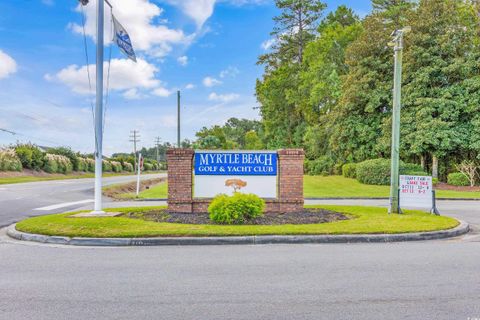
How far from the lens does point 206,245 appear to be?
7.64m

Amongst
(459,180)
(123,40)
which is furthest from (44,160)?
(459,180)

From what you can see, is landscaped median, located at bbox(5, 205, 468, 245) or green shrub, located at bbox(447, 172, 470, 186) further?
green shrub, located at bbox(447, 172, 470, 186)

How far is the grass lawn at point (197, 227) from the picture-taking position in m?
8.05

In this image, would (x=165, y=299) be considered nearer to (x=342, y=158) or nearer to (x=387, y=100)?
(x=387, y=100)

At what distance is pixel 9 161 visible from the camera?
122 feet

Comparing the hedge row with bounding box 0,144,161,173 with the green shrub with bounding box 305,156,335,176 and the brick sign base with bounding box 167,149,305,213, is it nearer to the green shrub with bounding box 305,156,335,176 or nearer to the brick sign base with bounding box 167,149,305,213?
the green shrub with bounding box 305,156,335,176

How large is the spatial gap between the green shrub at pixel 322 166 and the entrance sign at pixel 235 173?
88.1ft

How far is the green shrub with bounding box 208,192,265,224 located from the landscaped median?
1.17ft

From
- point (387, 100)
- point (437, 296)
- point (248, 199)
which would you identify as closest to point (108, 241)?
point (248, 199)

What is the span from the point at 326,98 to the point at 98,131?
29.3m

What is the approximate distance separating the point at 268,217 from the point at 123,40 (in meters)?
6.65

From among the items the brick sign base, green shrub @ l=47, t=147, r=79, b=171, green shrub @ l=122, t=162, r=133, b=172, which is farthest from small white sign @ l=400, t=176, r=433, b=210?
green shrub @ l=122, t=162, r=133, b=172

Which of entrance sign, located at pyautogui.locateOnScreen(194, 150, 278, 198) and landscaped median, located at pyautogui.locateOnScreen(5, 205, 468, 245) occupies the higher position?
entrance sign, located at pyautogui.locateOnScreen(194, 150, 278, 198)

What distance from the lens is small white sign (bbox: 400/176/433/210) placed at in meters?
11.2
